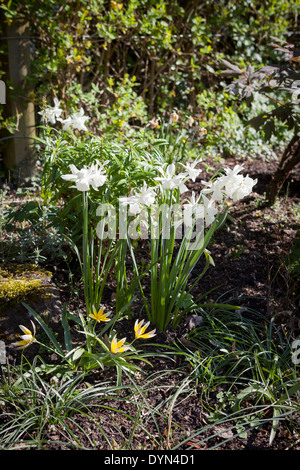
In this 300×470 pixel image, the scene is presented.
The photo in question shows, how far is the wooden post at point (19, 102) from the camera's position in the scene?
3828mm

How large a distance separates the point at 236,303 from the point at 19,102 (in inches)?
107

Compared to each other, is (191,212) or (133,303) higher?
(191,212)

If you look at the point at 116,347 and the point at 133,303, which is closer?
the point at 116,347

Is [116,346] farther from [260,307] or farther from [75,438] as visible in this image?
[260,307]

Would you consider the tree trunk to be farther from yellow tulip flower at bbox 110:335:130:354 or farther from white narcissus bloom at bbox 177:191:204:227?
yellow tulip flower at bbox 110:335:130:354

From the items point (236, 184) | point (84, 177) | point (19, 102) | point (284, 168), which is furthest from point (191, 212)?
point (19, 102)

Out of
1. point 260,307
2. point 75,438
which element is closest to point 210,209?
point 260,307

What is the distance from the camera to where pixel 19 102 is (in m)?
3.98

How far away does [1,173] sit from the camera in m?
4.12

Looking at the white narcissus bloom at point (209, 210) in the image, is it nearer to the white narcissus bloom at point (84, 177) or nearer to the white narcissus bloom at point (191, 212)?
the white narcissus bloom at point (191, 212)

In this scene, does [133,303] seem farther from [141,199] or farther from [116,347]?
[141,199]

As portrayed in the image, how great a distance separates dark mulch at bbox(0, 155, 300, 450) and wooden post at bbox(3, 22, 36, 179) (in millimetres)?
1602

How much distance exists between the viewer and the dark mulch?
1.69 meters

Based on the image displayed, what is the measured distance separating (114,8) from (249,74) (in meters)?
1.76
